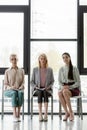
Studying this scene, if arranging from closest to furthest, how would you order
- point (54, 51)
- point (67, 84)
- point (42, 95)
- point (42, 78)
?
point (42, 95), point (67, 84), point (42, 78), point (54, 51)

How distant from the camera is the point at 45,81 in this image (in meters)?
6.11

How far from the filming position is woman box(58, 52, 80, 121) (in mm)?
5906

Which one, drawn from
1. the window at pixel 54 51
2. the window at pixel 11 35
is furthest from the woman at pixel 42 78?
the window at pixel 11 35

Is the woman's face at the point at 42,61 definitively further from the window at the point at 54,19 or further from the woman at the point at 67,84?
the window at the point at 54,19

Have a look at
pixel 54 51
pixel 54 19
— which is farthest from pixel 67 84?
pixel 54 19

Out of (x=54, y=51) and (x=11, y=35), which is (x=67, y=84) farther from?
(x=11, y=35)

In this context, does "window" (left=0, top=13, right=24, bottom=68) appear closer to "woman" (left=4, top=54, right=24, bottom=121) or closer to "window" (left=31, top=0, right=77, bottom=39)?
"window" (left=31, top=0, right=77, bottom=39)

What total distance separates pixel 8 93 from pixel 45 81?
684 millimetres

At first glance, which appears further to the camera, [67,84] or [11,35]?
[11,35]

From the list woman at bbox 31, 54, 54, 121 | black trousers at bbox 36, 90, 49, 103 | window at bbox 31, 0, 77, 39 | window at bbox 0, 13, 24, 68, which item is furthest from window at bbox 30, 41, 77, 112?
black trousers at bbox 36, 90, 49, 103

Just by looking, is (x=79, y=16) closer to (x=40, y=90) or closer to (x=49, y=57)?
(x=49, y=57)

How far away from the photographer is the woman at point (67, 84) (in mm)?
5906

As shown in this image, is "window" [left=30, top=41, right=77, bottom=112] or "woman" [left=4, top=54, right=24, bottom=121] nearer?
"woman" [left=4, top=54, right=24, bottom=121]

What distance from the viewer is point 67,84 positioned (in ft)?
19.8
